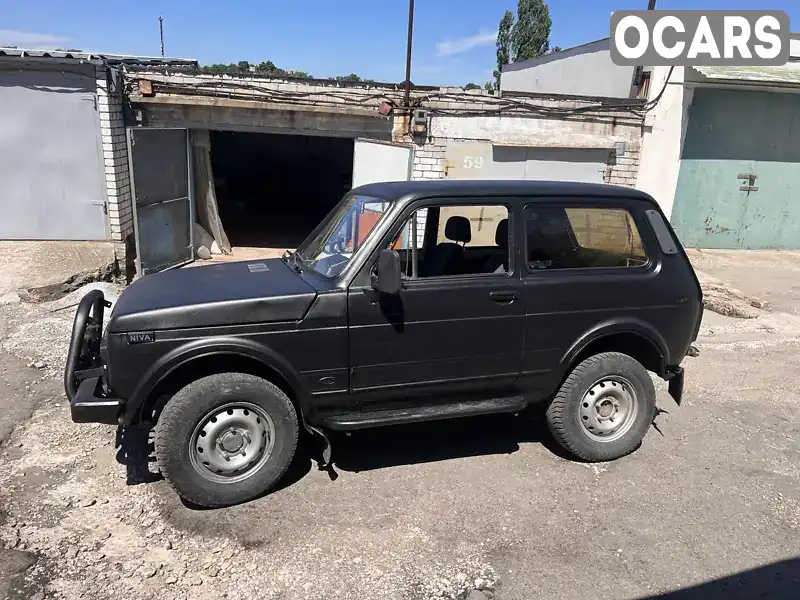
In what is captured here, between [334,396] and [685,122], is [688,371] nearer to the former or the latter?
[334,396]

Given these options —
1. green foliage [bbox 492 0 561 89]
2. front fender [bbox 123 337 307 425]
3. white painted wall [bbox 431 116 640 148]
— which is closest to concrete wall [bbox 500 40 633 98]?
white painted wall [bbox 431 116 640 148]

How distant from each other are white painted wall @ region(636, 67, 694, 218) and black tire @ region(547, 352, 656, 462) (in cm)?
819

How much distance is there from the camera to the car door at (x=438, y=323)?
150 inches

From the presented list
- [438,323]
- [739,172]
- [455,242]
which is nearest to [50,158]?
[455,242]

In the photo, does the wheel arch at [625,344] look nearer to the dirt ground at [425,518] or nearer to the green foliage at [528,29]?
the dirt ground at [425,518]

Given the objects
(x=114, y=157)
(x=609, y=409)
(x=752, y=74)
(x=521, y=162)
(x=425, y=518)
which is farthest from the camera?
(x=752, y=74)

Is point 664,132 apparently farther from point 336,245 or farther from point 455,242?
point 336,245

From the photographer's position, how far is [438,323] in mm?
3896

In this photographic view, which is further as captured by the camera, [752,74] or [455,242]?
[752,74]

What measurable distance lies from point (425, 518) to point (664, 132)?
1023cm

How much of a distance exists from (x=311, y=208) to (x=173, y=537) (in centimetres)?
1770

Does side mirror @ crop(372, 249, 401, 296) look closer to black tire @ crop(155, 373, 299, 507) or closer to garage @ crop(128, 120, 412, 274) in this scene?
black tire @ crop(155, 373, 299, 507)

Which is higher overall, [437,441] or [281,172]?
[281,172]

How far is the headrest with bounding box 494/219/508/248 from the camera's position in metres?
4.15
